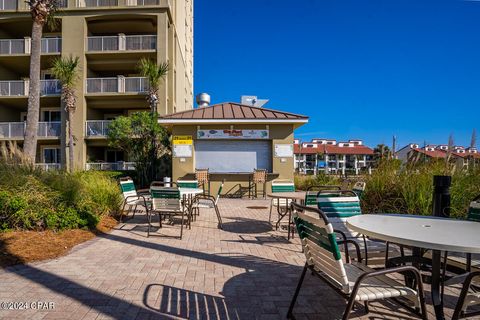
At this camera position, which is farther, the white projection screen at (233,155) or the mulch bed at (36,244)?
the white projection screen at (233,155)

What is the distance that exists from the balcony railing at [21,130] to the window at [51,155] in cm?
169

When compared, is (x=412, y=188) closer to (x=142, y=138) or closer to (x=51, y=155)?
(x=142, y=138)

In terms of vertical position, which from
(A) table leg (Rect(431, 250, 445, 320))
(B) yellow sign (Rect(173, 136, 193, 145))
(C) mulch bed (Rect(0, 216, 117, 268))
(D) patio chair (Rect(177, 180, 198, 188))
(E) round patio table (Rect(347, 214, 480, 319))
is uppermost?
(B) yellow sign (Rect(173, 136, 193, 145))

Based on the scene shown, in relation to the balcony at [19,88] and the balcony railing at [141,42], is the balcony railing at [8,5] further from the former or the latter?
the balcony railing at [141,42]

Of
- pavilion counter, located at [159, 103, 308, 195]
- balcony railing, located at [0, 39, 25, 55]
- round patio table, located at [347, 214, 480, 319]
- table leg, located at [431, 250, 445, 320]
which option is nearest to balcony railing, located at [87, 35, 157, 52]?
balcony railing, located at [0, 39, 25, 55]

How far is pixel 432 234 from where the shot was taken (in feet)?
8.25

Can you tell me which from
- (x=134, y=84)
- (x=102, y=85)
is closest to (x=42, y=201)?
(x=134, y=84)

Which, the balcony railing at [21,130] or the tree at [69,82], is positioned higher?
the tree at [69,82]

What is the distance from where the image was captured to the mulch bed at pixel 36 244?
4555mm

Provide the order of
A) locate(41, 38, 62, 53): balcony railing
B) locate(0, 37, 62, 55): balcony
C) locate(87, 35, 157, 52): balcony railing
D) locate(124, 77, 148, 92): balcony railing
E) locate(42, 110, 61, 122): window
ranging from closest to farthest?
locate(124, 77, 148, 92): balcony railing, locate(87, 35, 157, 52): balcony railing, locate(0, 37, 62, 55): balcony, locate(41, 38, 62, 53): balcony railing, locate(42, 110, 61, 122): window

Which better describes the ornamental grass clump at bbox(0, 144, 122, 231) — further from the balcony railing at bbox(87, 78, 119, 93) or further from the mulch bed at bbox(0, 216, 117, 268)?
the balcony railing at bbox(87, 78, 119, 93)

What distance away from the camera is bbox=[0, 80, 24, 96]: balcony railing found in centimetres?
2061

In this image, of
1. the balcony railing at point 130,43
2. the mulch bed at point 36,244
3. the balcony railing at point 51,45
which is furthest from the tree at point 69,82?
the mulch bed at point 36,244

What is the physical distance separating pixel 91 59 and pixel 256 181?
615 inches
